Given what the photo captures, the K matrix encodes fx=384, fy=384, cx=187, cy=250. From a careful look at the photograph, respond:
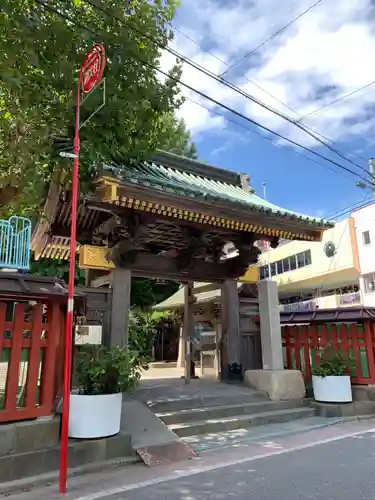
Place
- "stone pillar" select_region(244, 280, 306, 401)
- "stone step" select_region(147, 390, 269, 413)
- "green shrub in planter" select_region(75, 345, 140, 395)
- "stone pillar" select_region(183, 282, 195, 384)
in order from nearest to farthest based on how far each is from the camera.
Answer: "green shrub in planter" select_region(75, 345, 140, 395), "stone step" select_region(147, 390, 269, 413), "stone pillar" select_region(244, 280, 306, 401), "stone pillar" select_region(183, 282, 195, 384)

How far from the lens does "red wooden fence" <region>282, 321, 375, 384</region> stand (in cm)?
780

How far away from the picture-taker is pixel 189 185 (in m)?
7.39

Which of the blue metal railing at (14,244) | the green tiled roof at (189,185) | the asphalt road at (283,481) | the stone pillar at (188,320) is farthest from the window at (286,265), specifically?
the blue metal railing at (14,244)

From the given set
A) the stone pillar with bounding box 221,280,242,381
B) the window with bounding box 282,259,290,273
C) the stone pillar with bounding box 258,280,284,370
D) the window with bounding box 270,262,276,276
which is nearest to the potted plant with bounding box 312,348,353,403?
the stone pillar with bounding box 258,280,284,370

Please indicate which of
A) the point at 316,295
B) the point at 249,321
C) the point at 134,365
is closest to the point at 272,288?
the point at 249,321

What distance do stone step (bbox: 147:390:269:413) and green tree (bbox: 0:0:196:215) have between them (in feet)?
13.3

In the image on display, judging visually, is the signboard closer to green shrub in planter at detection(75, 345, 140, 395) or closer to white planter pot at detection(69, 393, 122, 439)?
green shrub in planter at detection(75, 345, 140, 395)

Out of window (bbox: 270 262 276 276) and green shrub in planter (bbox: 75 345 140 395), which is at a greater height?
window (bbox: 270 262 276 276)

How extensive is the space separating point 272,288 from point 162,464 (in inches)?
183

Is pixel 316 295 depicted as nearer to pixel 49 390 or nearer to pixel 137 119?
pixel 137 119

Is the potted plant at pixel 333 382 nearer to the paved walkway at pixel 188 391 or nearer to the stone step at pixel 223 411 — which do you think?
the stone step at pixel 223 411

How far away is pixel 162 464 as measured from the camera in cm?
456

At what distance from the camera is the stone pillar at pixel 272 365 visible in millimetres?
7512

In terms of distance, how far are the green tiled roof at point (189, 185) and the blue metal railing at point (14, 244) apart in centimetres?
174
